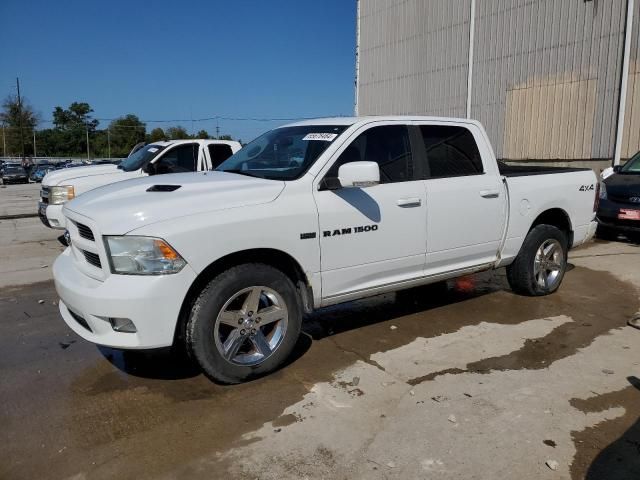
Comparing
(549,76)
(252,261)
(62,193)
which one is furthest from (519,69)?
(252,261)

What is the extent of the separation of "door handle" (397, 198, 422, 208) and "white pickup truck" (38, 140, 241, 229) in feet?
18.7

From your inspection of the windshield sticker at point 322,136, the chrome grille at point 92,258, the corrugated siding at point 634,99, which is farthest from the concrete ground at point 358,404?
the corrugated siding at point 634,99

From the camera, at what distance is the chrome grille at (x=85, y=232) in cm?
360

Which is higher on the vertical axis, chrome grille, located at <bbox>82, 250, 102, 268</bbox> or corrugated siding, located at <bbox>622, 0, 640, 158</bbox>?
corrugated siding, located at <bbox>622, 0, 640, 158</bbox>

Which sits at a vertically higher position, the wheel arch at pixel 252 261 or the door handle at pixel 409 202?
the door handle at pixel 409 202

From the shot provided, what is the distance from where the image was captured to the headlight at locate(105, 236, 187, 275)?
3301 millimetres

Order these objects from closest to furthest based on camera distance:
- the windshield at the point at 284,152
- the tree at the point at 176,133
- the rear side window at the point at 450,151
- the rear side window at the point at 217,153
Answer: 1. the windshield at the point at 284,152
2. the rear side window at the point at 450,151
3. the rear side window at the point at 217,153
4. the tree at the point at 176,133

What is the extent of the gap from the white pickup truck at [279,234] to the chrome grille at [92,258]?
1cm

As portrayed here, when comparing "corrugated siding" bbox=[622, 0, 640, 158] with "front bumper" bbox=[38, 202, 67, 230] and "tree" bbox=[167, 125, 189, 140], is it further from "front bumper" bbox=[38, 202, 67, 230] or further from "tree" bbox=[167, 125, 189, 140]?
"tree" bbox=[167, 125, 189, 140]

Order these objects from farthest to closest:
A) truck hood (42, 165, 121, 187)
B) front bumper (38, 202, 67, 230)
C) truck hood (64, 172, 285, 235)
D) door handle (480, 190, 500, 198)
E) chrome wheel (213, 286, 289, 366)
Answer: truck hood (42, 165, 121, 187) < front bumper (38, 202, 67, 230) < door handle (480, 190, 500, 198) < chrome wheel (213, 286, 289, 366) < truck hood (64, 172, 285, 235)

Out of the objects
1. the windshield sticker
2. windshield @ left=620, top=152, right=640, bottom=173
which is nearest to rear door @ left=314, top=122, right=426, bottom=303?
the windshield sticker

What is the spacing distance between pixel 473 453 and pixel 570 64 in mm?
14448

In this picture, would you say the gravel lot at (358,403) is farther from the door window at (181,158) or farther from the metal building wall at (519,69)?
the metal building wall at (519,69)

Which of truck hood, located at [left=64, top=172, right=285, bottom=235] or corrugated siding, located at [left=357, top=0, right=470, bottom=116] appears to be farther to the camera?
corrugated siding, located at [left=357, top=0, right=470, bottom=116]
